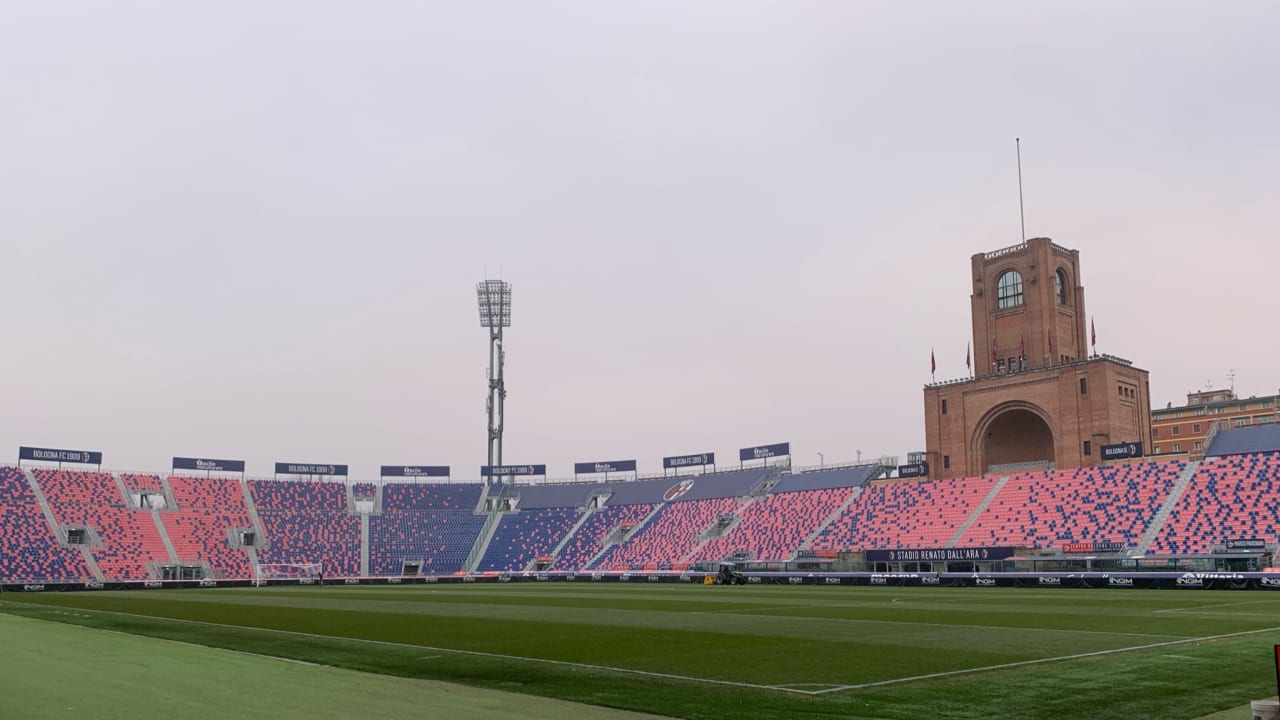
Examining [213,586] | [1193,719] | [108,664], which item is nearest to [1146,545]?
[1193,719]

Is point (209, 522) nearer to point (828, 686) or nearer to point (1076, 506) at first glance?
point (1076, 506)

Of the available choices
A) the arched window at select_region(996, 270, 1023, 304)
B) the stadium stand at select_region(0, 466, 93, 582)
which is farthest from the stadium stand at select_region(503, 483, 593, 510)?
the arched window at select_region(996, 270, 1023, 304)

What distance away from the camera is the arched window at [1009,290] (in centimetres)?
8725

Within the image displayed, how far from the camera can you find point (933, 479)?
286 feet

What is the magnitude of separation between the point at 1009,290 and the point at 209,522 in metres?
78.7

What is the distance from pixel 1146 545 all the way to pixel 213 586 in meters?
71.2

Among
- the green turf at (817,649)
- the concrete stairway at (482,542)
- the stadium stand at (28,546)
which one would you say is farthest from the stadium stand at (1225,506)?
the stadium stand at (28,546)

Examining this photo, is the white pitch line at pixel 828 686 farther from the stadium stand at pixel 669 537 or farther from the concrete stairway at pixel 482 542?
the concrete stairway at pixel 482 542

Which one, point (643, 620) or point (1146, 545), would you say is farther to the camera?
point (1146, 545)

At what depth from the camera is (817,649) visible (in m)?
22.7

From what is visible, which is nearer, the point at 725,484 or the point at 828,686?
the point at 828,686

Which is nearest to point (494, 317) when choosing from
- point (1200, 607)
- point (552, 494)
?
point (552, 494)

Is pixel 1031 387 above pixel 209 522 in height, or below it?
above

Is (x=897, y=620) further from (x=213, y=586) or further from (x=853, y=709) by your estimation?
(x=213, y=586)
